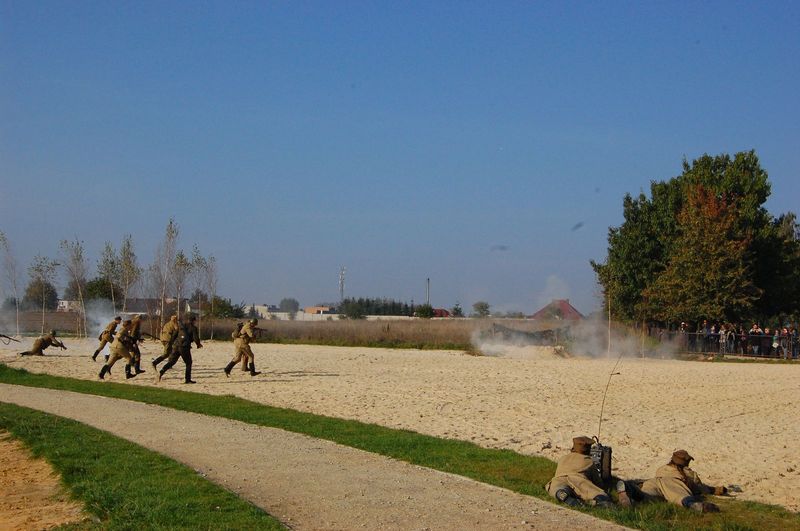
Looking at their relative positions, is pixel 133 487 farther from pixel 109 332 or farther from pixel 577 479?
pixel 109 332

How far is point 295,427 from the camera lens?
1455 centimetres

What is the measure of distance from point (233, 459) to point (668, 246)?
44792 mm

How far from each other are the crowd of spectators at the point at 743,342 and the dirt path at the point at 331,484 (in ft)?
106

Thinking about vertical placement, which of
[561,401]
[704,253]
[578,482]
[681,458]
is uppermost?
[704,253]

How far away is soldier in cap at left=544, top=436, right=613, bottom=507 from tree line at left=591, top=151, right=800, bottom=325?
36.4 meters

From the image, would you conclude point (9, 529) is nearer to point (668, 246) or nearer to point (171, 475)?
point (171, 475)

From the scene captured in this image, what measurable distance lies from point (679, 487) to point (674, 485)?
0.05 meters

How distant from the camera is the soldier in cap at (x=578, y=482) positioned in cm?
895

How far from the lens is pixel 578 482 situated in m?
9.22

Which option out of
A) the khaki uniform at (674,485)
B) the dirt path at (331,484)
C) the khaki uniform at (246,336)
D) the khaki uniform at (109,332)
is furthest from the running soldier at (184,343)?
the khaki uniform at (674,485)

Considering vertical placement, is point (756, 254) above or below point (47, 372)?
above

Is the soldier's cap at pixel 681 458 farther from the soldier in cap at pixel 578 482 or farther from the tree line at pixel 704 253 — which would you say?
the tree line at pixel 704 253

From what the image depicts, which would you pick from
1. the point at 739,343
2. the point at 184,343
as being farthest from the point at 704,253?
the point at 184,343

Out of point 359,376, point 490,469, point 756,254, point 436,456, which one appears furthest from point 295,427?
point 756,254
